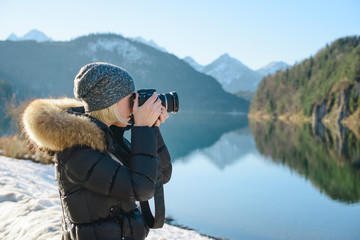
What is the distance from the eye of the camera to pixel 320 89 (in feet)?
181

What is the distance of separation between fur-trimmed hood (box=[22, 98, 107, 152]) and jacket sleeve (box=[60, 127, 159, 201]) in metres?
0.05

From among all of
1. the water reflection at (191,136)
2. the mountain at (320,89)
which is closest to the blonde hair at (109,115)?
the water reflection at (191,136)

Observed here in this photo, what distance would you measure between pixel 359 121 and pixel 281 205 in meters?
38.4

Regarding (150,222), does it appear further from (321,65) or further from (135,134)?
(321,65)

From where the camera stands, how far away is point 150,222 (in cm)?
144

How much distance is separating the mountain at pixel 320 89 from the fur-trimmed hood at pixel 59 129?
153ft

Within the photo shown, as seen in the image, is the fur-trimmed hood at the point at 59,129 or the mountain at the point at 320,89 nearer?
the fur-trimmed hood at the point at 59,129

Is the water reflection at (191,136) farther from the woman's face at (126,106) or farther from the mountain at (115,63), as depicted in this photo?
the mountain at (115,63)

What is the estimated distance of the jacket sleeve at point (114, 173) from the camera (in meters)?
1.17

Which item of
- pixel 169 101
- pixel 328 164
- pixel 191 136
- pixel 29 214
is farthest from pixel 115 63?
pixel 169 101

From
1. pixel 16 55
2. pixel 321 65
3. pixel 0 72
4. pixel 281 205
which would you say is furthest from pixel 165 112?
pixel 16 55

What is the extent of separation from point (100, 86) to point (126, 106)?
0.54 feet

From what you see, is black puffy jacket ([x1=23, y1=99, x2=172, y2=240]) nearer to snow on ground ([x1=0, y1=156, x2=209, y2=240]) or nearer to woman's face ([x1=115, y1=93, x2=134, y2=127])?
woman's face ([x1=115, y1=93, x2=134, y2=127])

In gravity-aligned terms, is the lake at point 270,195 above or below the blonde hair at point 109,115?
below
